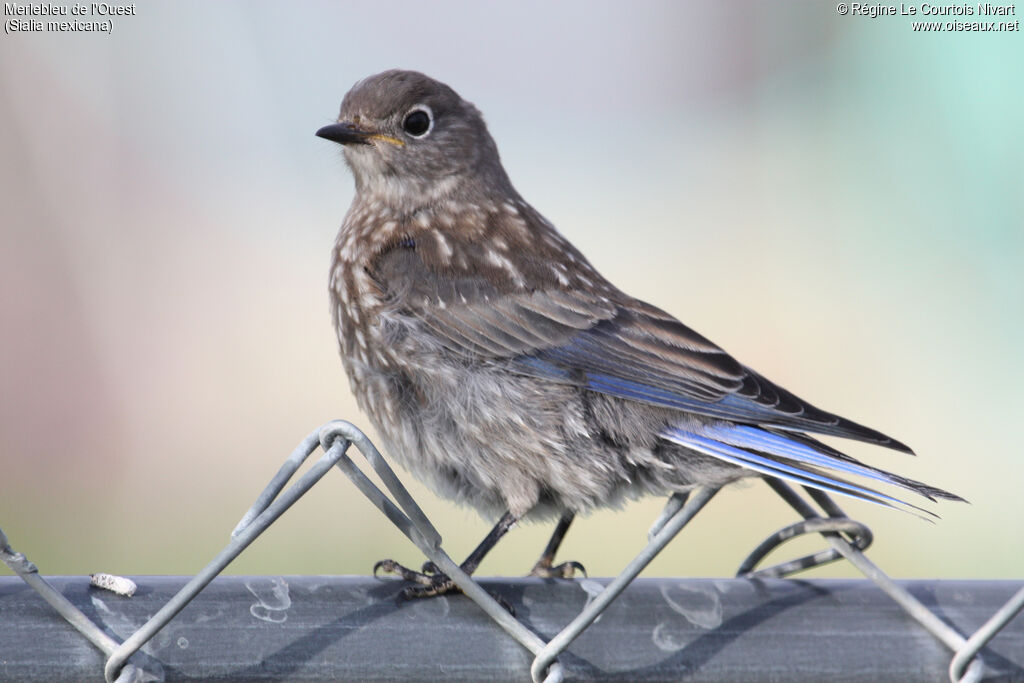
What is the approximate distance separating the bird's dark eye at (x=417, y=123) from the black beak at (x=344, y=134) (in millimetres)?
142

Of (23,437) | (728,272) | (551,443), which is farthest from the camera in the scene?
(728,272)

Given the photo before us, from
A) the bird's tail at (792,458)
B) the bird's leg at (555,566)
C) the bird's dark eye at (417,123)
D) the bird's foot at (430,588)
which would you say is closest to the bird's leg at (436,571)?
the bird's foot at (430,588)

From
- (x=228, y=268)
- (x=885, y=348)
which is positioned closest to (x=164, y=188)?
(x=228, y=268)

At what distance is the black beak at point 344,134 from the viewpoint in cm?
360

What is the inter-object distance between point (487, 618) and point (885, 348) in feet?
12.8

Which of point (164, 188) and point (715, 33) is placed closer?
point (164, 188)

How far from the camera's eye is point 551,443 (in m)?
2.82

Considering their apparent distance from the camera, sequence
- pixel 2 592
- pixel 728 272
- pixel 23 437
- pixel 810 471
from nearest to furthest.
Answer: pixel 2 592 → pixel 810 471 → pixel 23 437 → pixel 728 272

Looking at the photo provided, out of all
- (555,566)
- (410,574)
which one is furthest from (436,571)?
(555,566)

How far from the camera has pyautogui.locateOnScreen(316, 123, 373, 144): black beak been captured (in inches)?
142

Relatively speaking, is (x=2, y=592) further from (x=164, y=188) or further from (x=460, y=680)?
(x=164, y=188)

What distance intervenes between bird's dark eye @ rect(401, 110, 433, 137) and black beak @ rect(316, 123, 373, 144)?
0.14 metres

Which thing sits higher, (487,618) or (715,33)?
(715,33)

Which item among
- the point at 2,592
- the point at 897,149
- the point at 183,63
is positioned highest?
the point at 183,63
